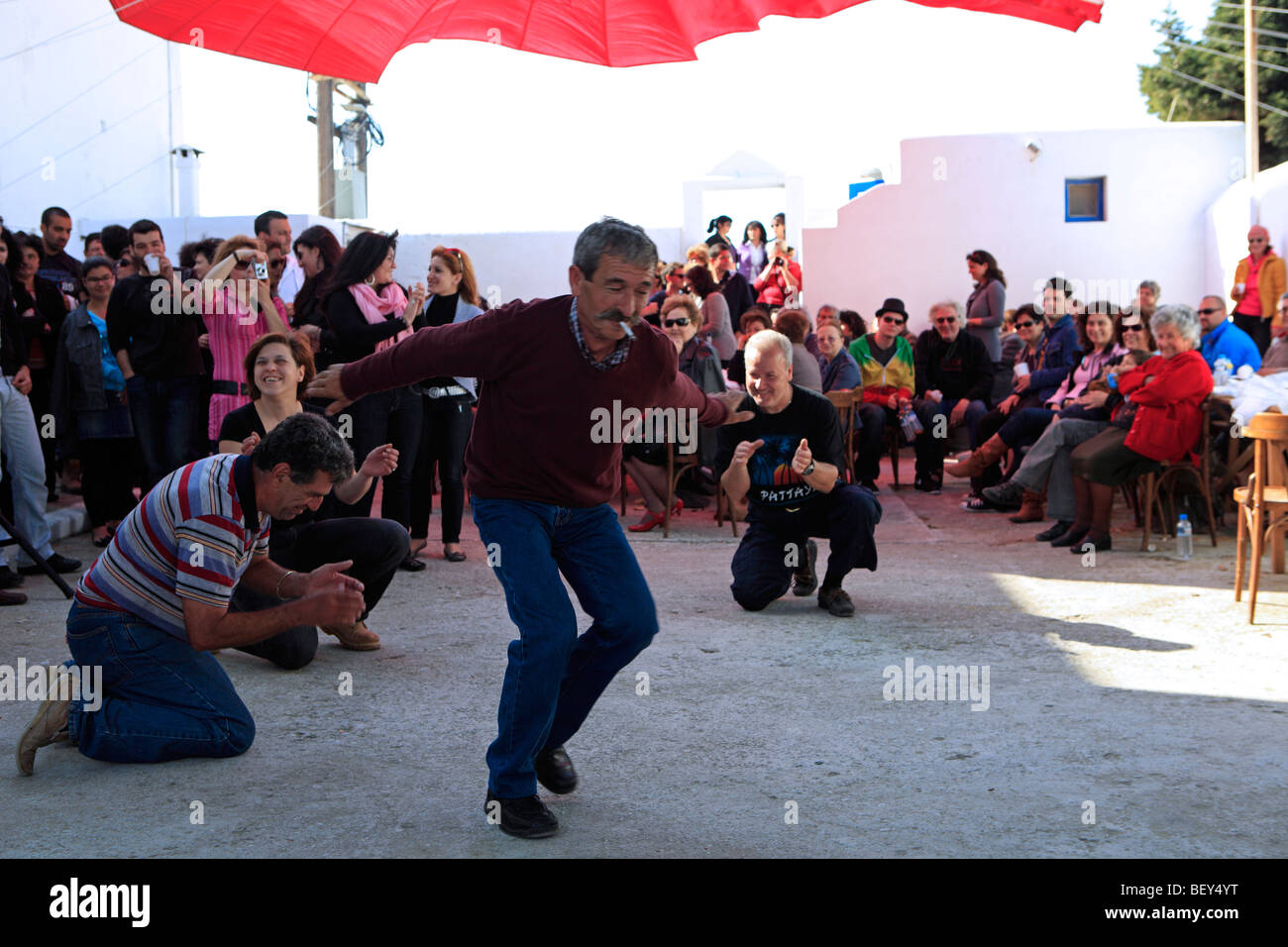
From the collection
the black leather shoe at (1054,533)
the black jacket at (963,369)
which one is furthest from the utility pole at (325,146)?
the black leather shoe at (1054,533)

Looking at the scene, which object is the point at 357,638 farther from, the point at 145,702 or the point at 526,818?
the point at 526,818

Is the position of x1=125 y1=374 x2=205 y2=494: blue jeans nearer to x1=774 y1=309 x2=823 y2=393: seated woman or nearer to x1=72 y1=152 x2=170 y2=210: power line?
x1=774 y1=309 x2=823 y2=393: seated woman

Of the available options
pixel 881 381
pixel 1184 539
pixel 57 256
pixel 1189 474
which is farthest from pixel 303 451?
pixel 881 381

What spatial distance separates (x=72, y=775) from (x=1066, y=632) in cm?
425

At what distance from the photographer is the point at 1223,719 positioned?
4590 millimetres

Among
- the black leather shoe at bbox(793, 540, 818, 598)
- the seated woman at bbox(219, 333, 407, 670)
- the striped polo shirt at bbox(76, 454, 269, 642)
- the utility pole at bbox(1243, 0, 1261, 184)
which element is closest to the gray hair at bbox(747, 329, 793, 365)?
the black leather shoe at bbox(793, 540, 818, 598)

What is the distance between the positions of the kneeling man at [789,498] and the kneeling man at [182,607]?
260 centimetres

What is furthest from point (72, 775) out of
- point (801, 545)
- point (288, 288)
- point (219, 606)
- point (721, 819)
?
point (288, 288)

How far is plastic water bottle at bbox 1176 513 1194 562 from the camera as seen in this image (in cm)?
802

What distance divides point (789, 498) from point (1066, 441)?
10.7 feet

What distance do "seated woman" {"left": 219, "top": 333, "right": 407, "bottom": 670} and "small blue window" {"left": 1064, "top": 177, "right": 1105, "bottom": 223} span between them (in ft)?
44.2

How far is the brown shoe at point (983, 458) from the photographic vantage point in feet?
33.2

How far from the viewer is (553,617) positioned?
355 cm
